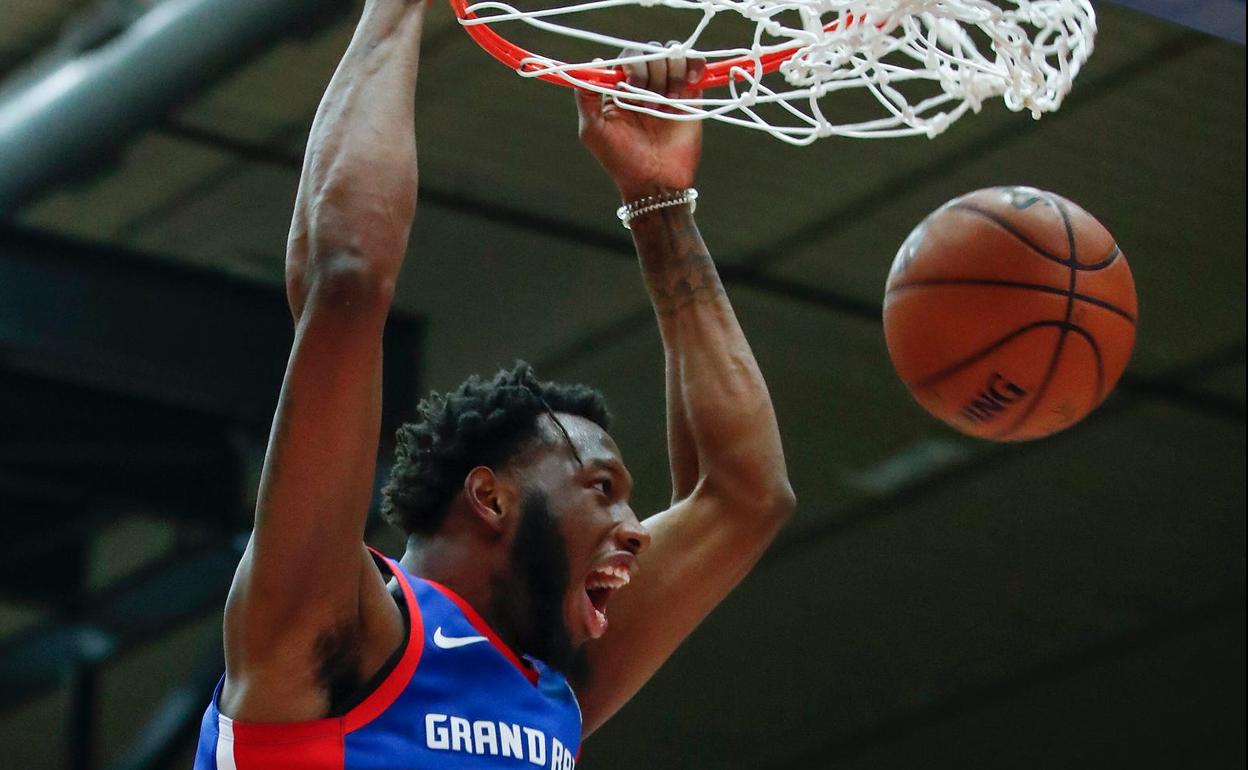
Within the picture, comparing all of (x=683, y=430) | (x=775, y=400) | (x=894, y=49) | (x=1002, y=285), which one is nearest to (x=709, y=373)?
(x=683, y=430)

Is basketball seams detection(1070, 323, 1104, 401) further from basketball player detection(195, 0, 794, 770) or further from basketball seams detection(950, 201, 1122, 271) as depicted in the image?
basketball player detection(195, 0, 794, 770)

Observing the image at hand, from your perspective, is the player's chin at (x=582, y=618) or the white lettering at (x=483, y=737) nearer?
the white lettering at (x=483, y=737)

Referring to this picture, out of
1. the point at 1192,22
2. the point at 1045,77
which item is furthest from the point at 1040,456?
the point at 1045,77

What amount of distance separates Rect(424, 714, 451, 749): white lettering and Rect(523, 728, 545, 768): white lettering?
0.15 m

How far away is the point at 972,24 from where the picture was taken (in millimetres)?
3166

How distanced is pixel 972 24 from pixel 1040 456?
240 inches

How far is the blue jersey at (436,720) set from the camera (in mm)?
2557

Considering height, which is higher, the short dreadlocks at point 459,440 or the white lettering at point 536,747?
the short dreadlocks at point 459,440

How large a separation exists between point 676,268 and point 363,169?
101cm

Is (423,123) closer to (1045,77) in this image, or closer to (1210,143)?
(1210,143)

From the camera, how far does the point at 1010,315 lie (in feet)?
10.2

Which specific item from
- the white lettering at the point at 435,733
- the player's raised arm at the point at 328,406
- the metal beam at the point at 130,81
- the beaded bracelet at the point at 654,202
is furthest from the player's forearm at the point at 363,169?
the metal beam at the point at 130,81

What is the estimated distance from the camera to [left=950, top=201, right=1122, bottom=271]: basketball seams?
314cm

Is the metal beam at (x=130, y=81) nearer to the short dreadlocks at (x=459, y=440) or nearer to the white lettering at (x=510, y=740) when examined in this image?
the short dreadlocks at (x=459, y=440)
